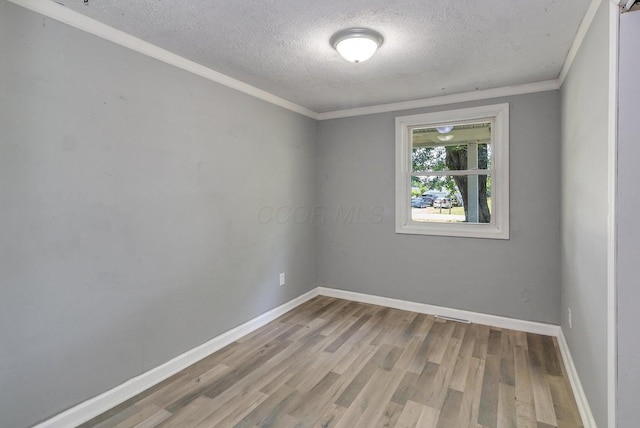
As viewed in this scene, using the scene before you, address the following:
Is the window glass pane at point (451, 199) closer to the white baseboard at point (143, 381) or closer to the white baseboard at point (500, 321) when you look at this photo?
the white baseboard at point (500, 321)

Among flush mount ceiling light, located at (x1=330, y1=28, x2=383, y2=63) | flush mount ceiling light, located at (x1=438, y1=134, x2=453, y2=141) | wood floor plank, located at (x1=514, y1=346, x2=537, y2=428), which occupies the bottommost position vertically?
wood floor plank, located at (x1=514, y1=346, x2=537, y2=428)

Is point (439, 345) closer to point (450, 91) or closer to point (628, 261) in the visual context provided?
point (628, 261)

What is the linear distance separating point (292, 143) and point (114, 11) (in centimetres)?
205

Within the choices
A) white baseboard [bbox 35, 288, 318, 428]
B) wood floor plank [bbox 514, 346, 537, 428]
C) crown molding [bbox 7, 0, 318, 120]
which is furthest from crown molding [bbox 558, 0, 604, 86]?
white baseboard [bbox 35, 288, 318, 428]

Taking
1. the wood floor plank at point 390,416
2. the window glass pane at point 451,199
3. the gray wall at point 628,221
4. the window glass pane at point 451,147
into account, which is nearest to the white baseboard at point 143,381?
the wood floor plank at point 390,416

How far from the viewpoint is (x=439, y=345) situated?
277cm

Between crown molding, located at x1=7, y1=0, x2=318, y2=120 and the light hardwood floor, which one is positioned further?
the light hardwood floor

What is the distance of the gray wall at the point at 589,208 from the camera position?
1.50m

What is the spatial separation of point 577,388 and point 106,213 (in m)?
3.13

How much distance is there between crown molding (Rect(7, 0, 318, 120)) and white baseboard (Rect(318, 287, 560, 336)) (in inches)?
97.5

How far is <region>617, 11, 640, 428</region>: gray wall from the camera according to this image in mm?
1272

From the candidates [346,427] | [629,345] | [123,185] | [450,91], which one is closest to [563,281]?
[629,345]

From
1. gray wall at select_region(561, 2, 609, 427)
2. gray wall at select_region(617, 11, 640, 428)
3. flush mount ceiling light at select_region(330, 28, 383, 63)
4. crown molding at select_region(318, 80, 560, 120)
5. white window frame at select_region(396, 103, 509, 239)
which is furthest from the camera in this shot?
white window frame at select_region(396, 103, 509, 239)

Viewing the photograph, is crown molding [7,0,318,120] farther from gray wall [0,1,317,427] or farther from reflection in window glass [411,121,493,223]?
reflection in window glass [411,121,493,223]
